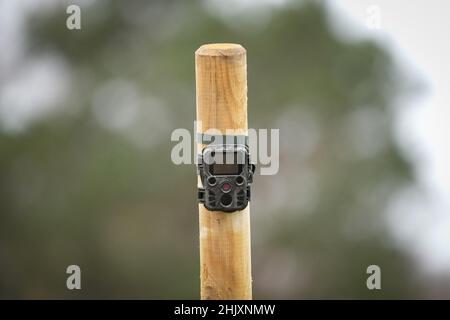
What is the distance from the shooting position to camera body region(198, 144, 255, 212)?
603 cm

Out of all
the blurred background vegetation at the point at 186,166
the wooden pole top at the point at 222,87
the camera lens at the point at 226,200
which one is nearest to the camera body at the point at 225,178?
the camera lens at the point at 226,200

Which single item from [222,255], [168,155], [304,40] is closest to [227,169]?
[222,255]

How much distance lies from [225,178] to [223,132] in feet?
0.84

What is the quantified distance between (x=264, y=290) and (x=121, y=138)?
2.35 m

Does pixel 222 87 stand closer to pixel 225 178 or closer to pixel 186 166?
pixel 225 178

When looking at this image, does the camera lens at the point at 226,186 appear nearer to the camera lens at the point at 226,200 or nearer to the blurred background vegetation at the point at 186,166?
the camera lens at the point at 226,200

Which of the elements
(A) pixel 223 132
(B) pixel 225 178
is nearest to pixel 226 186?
(B) pixel 225 178

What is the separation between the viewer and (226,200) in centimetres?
606

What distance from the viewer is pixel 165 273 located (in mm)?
12414

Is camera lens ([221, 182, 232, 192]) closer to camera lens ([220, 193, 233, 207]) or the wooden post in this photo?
camera lens ([220, 193, 233, 207])

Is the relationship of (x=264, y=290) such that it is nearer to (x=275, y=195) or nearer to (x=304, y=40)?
(x=275, y=195)

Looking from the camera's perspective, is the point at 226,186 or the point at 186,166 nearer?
the point at 226,186

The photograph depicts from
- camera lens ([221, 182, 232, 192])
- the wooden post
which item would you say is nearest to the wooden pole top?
the wooden post

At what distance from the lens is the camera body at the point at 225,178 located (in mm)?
6027
